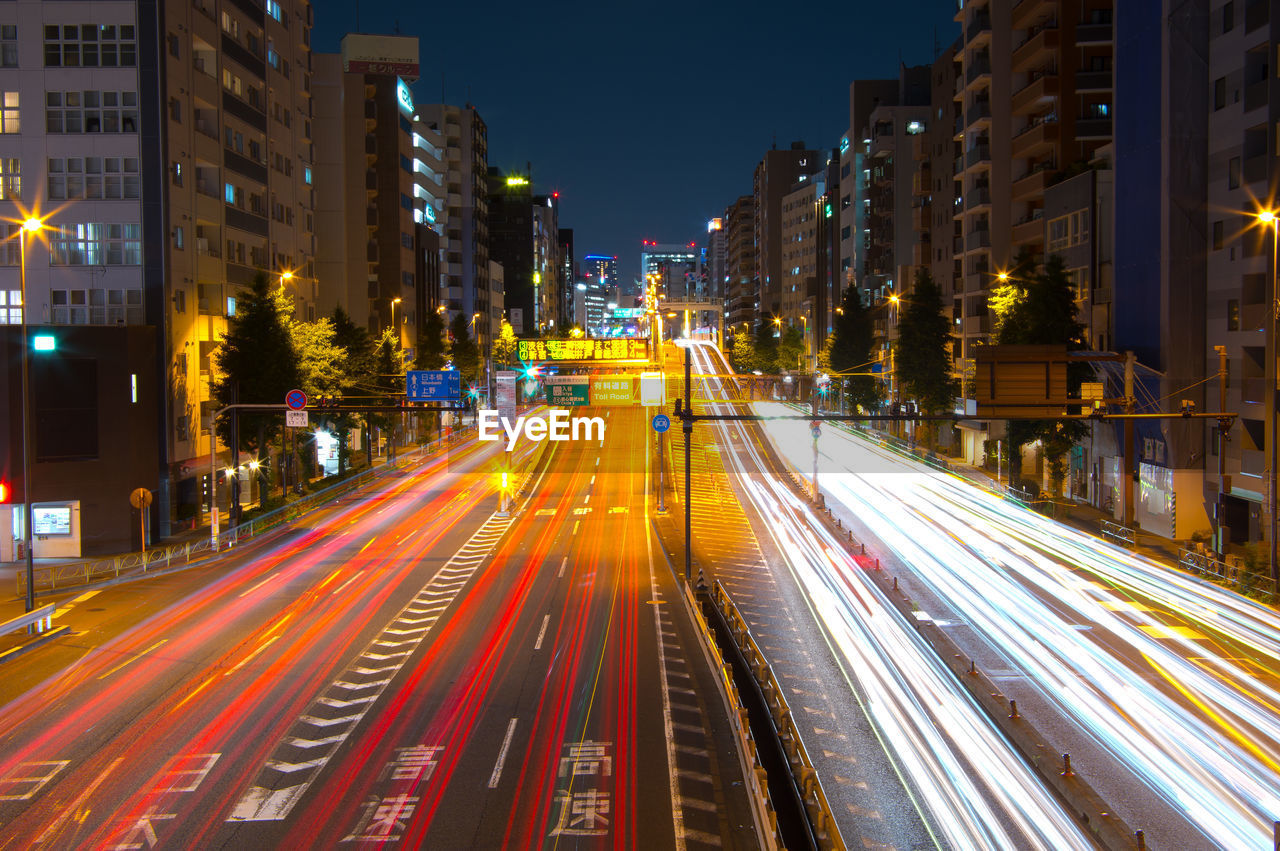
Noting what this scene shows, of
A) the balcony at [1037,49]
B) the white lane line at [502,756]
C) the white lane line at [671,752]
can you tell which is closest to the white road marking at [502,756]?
the white lane line at [502,756]

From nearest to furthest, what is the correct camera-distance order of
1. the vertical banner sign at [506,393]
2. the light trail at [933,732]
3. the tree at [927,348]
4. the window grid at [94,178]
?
the light trail at [933,732]
the window grid at [94,178]
the vertical banner sign at [506,393]
the tree at [927,348]

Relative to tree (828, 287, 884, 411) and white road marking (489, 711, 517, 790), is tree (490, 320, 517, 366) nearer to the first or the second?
tree (828, 287, 884, 411)

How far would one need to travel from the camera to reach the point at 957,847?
48.3 ft

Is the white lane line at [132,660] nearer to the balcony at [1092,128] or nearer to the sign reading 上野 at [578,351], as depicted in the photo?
the sign reading 上野 at [578,351]

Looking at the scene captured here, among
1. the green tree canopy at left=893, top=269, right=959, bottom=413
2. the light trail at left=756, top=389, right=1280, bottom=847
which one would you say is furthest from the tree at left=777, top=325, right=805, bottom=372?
the light trail at left=756, top=389, right=1280, bottom=847

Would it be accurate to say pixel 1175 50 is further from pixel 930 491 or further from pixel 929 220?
pixel 929 220

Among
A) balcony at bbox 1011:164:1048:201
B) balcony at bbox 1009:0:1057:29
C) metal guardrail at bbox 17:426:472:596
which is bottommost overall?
metal guardrail at bbox 17:426:472:596

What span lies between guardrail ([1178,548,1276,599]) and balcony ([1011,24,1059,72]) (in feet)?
125

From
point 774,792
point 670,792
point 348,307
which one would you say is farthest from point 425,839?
point 348,307

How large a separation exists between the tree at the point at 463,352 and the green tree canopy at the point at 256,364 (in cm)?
5592

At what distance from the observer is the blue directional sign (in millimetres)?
42531

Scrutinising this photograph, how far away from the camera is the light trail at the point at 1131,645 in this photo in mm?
16797

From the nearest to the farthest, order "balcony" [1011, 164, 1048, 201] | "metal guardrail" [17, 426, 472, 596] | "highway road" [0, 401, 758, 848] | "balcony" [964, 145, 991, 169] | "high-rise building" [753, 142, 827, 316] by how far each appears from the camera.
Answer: "highway road" [0, 401, 758, 848] < "metal guardrail" [17, 426, 472, 596] < "balcony" [1011, 164, 1048, 201] < "balcony" [964, 145, 991, 169] < "high-rise building" [753, 142, 827, 316]

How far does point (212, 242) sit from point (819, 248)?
329 ft
